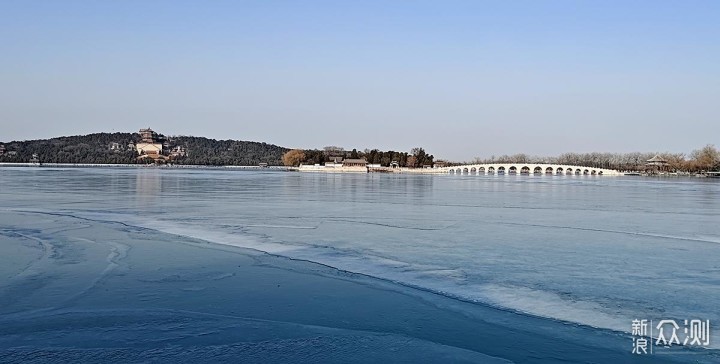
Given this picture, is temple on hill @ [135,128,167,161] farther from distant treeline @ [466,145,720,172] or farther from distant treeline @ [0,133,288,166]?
distant treeline @ [466,145,720,172]

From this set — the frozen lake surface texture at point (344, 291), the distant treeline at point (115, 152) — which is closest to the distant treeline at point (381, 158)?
the distant treeline at point (115, 152)

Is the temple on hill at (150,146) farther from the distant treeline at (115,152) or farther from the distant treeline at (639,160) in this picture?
the distant treeline at (639,160)

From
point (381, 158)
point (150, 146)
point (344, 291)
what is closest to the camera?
point (344, 291)

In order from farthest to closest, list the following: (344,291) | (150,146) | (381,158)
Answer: (150,146)
(381,158)
(344,291)

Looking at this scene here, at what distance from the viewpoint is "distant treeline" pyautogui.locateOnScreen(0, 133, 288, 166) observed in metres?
161

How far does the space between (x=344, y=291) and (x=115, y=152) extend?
183259 millimetres

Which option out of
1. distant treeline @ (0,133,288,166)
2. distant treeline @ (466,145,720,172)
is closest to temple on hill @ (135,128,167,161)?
distant treeline @ (0,133,288,166)

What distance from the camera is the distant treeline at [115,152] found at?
529 feet

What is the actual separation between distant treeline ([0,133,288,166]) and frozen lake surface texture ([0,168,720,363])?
156m

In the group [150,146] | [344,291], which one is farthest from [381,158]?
[344,291]

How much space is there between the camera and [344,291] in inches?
266

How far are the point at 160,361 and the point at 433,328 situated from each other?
7.71 feet

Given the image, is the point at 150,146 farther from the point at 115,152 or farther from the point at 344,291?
the point at 344,291

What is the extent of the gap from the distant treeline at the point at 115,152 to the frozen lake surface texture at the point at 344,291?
6151 inches
